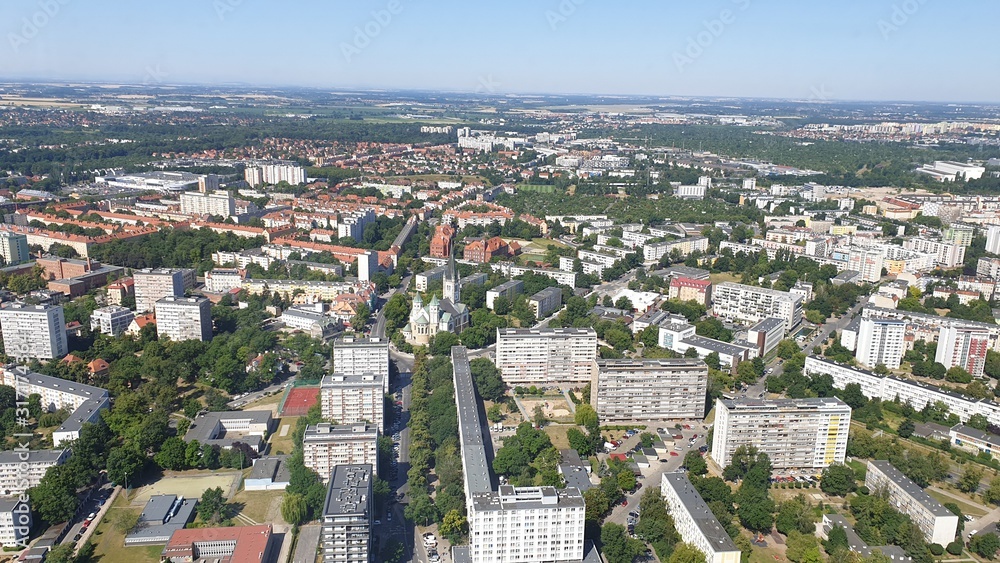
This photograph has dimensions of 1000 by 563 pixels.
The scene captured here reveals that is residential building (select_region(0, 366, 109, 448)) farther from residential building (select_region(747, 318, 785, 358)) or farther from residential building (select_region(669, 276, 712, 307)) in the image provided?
residential building (select_region(669, 276, 712, 307))

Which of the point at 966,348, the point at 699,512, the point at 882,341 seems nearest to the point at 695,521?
the point at 699,512

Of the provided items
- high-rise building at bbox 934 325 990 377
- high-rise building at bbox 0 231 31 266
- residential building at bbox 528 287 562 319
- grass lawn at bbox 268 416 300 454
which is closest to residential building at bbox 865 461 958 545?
high-rise building at bbox 934 325 990 377

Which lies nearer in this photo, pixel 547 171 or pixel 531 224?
pixel 531 224

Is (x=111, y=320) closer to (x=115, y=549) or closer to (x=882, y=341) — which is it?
(x=115, y=549)

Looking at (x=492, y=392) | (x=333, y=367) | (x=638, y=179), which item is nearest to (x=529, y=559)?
(x=492, y=392)

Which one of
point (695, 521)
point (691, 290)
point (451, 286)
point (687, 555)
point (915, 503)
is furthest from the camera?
point (691, 290)

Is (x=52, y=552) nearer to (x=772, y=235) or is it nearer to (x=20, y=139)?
(x=772, y=235)

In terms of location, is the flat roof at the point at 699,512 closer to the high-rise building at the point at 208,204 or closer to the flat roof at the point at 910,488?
the flat roof at the point at 910,488
